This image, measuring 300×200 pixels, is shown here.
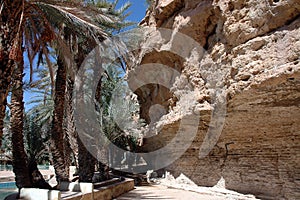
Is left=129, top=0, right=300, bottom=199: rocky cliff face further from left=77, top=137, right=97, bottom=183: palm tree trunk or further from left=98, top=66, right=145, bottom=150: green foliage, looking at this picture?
left=77, top=137, right=97, bottom=183: palm tree trunk

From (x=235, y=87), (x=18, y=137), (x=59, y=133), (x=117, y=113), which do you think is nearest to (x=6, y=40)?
(x=18, y=137)

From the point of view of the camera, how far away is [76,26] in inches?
279

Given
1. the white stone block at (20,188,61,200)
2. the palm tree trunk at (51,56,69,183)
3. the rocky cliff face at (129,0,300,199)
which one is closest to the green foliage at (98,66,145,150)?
the rocky cliff face at (129,0,300,199)

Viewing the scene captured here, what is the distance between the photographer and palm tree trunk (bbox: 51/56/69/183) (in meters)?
8.48

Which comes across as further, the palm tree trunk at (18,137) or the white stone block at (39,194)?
the palm tree trunk at (18,137)

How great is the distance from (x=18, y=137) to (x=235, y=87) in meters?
5.99

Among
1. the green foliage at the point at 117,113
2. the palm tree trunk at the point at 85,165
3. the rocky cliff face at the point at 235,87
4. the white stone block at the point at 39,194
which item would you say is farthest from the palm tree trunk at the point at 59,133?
the rocky cliff face at the point at 235,87

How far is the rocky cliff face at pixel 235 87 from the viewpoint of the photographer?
23.5ft

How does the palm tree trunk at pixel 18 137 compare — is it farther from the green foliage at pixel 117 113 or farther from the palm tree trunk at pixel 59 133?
the green foliage at pixel 117 113

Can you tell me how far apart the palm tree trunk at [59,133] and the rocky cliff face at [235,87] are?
454cm

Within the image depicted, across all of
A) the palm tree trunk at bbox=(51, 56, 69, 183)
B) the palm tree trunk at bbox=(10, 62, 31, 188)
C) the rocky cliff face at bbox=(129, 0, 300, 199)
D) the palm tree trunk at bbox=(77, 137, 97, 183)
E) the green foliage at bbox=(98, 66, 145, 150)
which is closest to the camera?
the palm tree trunk at bbox=(10, 62, 31, 188)

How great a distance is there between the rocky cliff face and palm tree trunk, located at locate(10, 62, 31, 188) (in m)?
5.64

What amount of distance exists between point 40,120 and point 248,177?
12.4m

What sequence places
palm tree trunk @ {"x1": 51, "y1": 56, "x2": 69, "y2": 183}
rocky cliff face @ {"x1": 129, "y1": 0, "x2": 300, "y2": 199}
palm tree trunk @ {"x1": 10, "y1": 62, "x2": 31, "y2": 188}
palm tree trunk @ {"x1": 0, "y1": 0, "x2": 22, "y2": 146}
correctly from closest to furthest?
1. palm tree trunk @ {"x1": 0, "y1": 0, "x2": 22, "y2": 146}
2. palm tree trunk @ {"x1": 10, "y1": 62, "x2": 31, "y2": 188}
3. rocky cliff face @ {"x1": 129, "y1": 0, "x2": 300, "y2": 199}
4. palm tree trunk @ {"x1": 51, "y1": 56, "x2": 69, "y2": 183}
